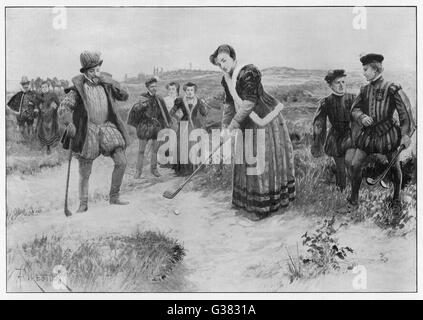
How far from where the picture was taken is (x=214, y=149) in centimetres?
628

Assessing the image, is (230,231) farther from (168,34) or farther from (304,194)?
(168,34)

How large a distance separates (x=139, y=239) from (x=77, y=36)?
2.00m

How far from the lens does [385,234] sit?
6.29m

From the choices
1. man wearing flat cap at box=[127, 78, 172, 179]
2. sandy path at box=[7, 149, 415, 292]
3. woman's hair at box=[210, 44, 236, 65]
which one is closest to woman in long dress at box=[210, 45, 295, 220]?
woman's hair at box=[210, 44, 236, 65]

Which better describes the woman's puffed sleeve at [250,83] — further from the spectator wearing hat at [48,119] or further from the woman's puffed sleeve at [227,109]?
the spectator wearing hat at [48,119]

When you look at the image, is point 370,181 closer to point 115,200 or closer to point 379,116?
point 379,116

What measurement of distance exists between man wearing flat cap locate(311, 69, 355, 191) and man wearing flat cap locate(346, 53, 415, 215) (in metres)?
0.09

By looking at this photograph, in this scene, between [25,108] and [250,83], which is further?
[25,108]

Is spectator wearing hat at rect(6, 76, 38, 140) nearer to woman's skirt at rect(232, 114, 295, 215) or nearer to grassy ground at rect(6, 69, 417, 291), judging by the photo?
grassy ground at rect(6, 69, 417, 291)

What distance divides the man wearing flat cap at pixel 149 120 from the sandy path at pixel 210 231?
14 centimetres

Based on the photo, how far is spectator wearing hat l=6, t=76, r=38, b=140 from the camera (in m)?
6.31

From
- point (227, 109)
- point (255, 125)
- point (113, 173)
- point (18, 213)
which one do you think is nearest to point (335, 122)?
point (255, 125)

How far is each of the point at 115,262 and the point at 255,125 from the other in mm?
1835
